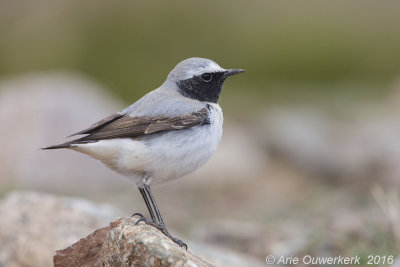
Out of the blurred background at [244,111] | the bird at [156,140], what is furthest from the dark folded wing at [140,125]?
the blurred background at [244,111]

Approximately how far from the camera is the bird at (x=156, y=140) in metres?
6.14

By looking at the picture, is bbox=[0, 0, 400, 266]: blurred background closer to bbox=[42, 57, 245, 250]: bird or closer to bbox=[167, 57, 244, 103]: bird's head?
bbox=[42, 57, 245, 250]: bird

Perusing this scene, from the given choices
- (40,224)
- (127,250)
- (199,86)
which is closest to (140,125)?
(199,86)

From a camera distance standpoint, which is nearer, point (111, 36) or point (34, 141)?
point (34, 141)

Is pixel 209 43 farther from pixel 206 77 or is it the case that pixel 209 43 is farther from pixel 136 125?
pixel 136 125

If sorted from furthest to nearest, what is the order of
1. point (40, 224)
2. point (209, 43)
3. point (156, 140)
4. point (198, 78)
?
1. point (209, 43)
2. point (40, 224)
3. point (198, 78)
4. point (156, 140)

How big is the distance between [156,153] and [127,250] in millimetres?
1343

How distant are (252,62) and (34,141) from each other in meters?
12.9

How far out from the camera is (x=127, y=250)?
502 cm

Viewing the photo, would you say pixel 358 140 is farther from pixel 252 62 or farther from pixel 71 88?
pixel 252 62

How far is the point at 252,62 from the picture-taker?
2555 centimetres

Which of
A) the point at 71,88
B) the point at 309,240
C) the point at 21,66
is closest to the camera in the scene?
the point at 309,240

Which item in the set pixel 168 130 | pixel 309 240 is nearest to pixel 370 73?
pixel 309 240

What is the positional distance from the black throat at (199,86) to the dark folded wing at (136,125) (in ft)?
1.35
